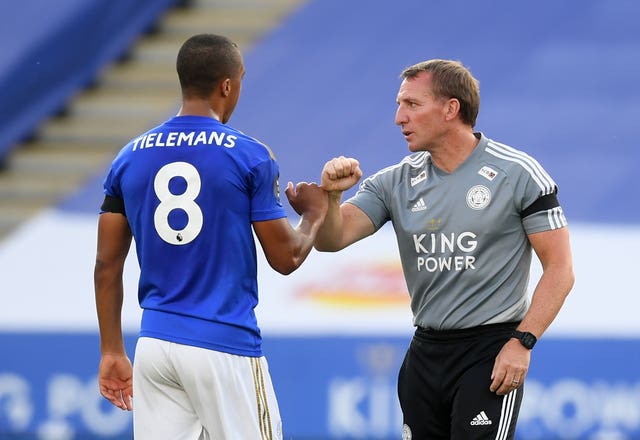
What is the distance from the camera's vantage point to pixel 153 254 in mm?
3609

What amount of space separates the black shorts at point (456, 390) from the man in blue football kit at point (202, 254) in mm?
690

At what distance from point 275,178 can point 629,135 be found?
4187 millimetres

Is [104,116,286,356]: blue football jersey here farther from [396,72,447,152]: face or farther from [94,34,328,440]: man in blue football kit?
[396,72,447,152]: face

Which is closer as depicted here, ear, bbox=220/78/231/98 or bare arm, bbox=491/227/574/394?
ear, bbox=220/78/231/98

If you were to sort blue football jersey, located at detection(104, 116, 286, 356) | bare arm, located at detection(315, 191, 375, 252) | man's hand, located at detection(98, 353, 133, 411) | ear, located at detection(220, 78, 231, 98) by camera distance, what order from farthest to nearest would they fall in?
bare arm, located at detection(315, 191, 375, 252) → man's hand, located at detection(98, 353, 133, 411) → ear, located at detection(220, 78, 231, 98) → blue football jersey, located at detection(104, 116, 286, 356)

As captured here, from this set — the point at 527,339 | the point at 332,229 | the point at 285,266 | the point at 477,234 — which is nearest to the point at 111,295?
the point at 285,266

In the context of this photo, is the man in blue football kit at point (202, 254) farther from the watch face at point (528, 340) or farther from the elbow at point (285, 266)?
the watch face at point (528, 340)

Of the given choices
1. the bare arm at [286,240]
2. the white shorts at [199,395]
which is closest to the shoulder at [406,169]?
the bare arm at [286,240]

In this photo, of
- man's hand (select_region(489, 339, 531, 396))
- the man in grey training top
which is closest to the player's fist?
the man in grey training top

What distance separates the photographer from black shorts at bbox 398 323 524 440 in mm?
3992

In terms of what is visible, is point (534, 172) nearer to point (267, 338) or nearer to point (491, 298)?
point (491, 298)

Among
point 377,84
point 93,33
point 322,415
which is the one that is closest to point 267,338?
point 322,415

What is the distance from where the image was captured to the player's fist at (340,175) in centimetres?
409

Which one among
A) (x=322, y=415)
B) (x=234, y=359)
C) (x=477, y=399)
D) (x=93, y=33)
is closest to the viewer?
(x=234, y=359)
